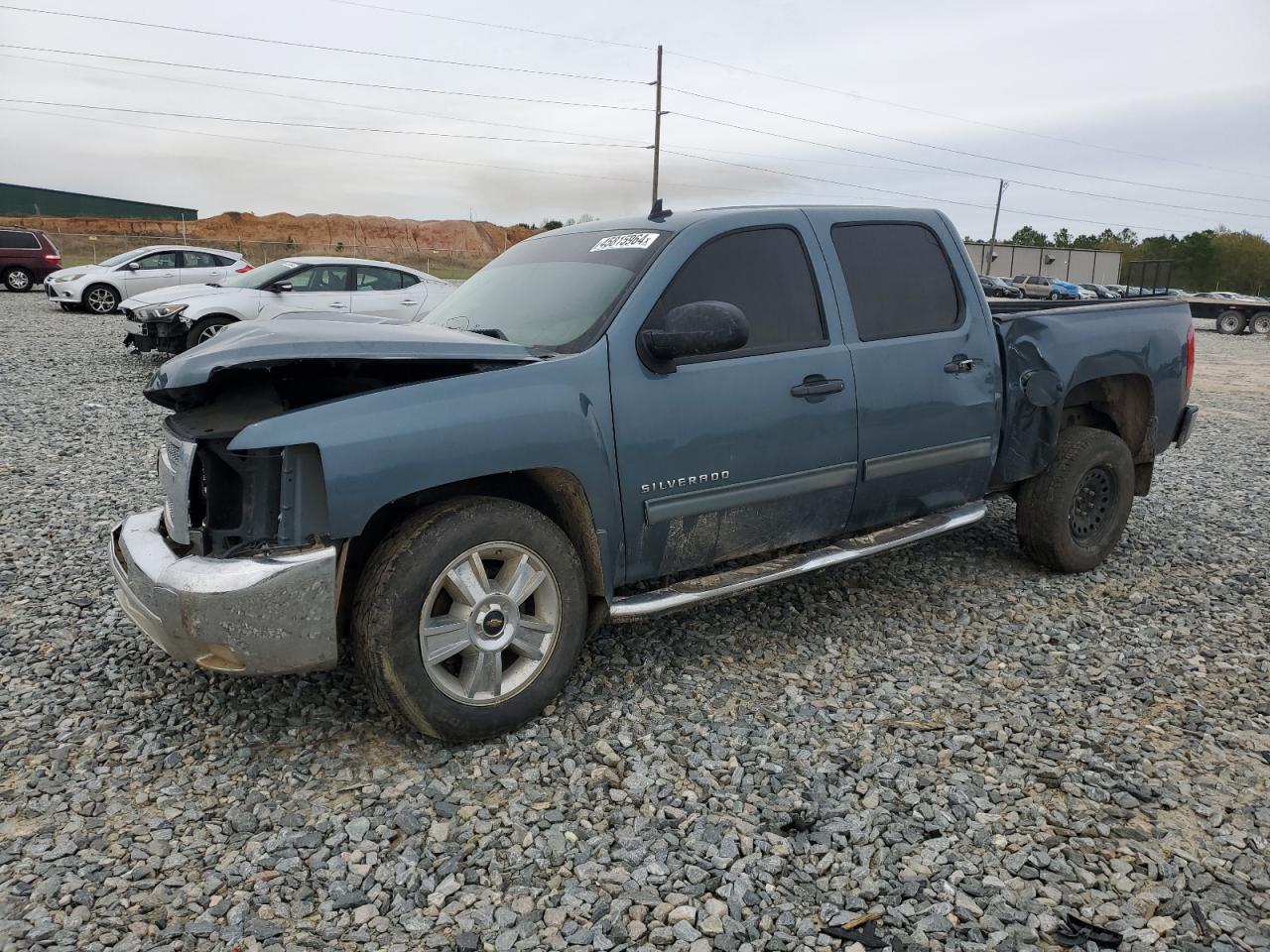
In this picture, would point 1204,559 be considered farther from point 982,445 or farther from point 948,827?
point 948,827

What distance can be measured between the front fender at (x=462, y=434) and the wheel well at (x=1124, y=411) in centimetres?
321

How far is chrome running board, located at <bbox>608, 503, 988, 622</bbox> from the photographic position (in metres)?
3.35

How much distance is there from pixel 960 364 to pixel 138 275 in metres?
19.0

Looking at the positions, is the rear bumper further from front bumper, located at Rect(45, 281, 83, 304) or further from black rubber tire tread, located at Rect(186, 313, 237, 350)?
front bumper, located at Rect(45, 281, 83, 304)

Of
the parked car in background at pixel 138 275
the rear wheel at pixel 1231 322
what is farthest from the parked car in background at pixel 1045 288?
the parked car in background at pixel 138 275

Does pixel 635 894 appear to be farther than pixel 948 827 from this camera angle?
No

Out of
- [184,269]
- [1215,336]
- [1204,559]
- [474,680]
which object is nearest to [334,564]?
[474,680]

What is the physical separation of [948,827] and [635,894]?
1.04m

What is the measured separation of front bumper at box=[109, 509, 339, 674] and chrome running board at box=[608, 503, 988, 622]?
3.51 ft

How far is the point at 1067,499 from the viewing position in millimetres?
4762

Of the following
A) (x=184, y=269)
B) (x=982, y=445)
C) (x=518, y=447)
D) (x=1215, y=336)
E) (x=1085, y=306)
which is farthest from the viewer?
(x=1215, y=336)

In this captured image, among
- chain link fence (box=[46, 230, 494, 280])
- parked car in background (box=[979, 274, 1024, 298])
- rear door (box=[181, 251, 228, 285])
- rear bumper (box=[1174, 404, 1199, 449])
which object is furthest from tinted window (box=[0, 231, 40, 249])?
rear bumper (box=[1174, 404, 1199, 449])

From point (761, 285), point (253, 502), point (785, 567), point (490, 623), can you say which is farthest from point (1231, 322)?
point (253, 502)

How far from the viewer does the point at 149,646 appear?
3869mm
